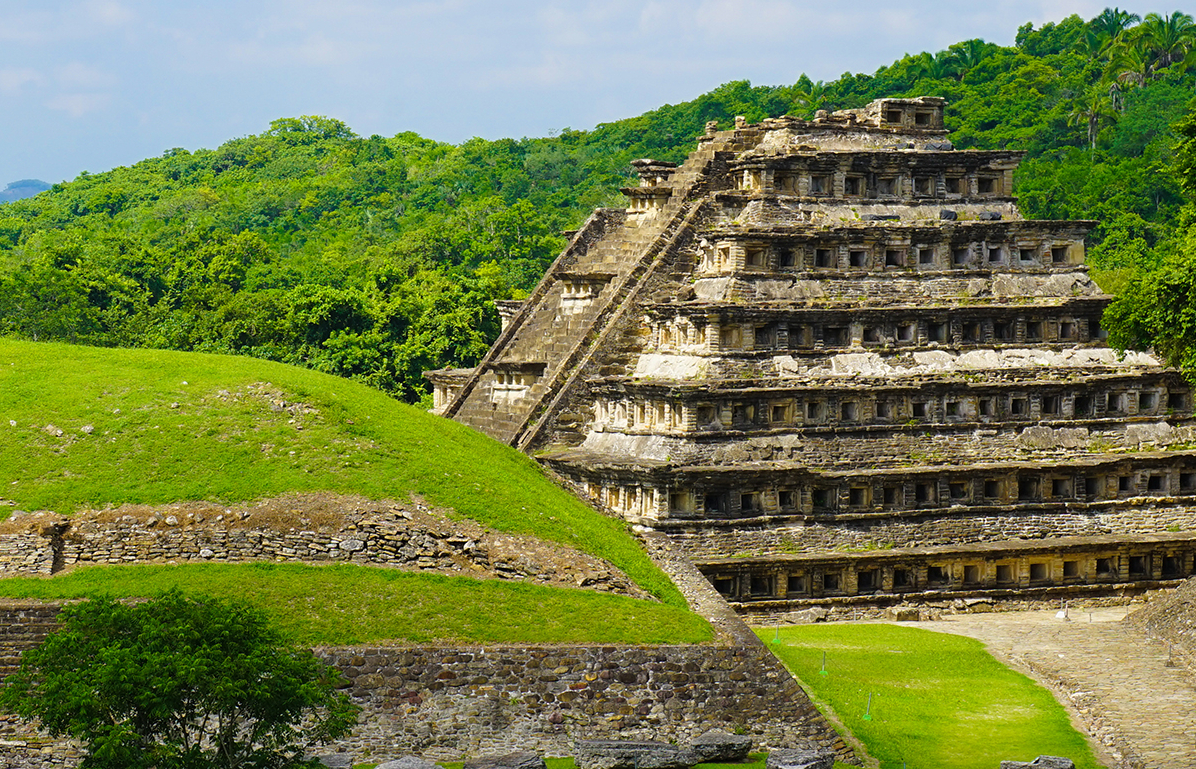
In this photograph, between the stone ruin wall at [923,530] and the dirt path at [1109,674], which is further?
the stone ruin wall at [923,530]

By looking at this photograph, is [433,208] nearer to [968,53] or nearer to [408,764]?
[968,53]

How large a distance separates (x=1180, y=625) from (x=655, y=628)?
14.3 metres

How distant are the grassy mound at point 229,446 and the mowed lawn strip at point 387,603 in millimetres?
2287

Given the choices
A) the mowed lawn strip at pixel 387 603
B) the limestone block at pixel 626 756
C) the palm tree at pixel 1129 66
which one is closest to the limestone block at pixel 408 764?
the limestone block at pixel 626 756

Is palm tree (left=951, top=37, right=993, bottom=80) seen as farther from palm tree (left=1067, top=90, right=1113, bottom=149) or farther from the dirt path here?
the dirt path

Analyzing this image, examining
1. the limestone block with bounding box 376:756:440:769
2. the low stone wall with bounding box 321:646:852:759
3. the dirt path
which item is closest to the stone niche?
the dirt path

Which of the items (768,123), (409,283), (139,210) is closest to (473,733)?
(768,123)

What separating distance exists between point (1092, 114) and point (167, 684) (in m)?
81.2

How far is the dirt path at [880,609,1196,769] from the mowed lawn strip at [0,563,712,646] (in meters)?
8.11

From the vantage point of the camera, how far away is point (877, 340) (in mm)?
42969

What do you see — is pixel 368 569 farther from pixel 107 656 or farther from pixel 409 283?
pixel 409 283

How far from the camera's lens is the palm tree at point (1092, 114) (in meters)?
93.4

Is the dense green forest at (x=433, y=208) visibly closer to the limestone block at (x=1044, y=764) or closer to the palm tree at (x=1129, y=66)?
the palm tree at (x=1129, y=66)

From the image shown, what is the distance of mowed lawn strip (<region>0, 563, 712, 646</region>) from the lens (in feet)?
95.8
